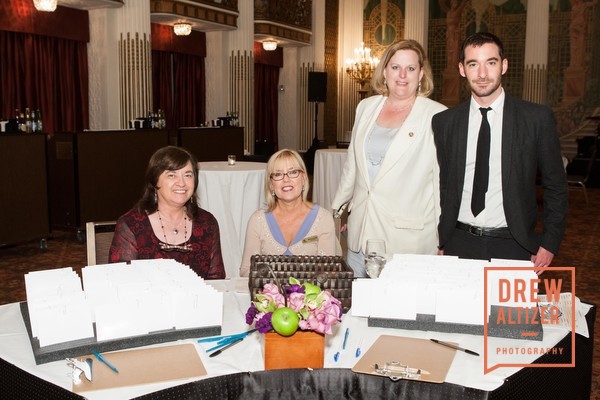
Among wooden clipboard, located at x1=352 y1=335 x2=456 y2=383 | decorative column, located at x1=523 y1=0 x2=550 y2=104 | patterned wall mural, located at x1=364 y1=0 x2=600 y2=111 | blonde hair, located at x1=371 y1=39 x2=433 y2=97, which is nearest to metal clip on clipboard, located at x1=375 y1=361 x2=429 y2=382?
wooden clipboard, located at x1=352 y1=335 x2=456 y2=383

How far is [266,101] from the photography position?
51.3 feet

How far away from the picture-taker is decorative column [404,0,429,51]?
1575 cm

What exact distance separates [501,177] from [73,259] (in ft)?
16.4

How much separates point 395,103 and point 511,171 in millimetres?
730

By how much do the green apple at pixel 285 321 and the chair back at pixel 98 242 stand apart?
155 centimetres

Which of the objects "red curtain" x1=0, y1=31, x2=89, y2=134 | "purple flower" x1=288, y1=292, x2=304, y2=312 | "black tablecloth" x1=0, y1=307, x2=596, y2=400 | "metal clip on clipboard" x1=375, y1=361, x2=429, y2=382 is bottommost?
"black tablecloth" x1=0, y1=307, x2=596, y2=400

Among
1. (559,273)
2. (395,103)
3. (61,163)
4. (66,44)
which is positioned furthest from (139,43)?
(395,103)

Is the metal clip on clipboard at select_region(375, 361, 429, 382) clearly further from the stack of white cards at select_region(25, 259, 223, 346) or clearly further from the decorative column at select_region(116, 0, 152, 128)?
the decorative column at select_region(116, 0, 152, 128)

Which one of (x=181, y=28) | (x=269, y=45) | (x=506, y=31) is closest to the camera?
(x=181, y=28)

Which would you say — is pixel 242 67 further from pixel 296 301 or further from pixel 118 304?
pixel 296 301

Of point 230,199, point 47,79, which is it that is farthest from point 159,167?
point 47,79

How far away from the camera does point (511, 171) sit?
2.50 metres

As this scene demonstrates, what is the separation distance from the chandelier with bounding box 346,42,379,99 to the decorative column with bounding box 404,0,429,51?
1092 millimetres

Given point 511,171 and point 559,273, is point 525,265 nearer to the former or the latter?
point 511,171
